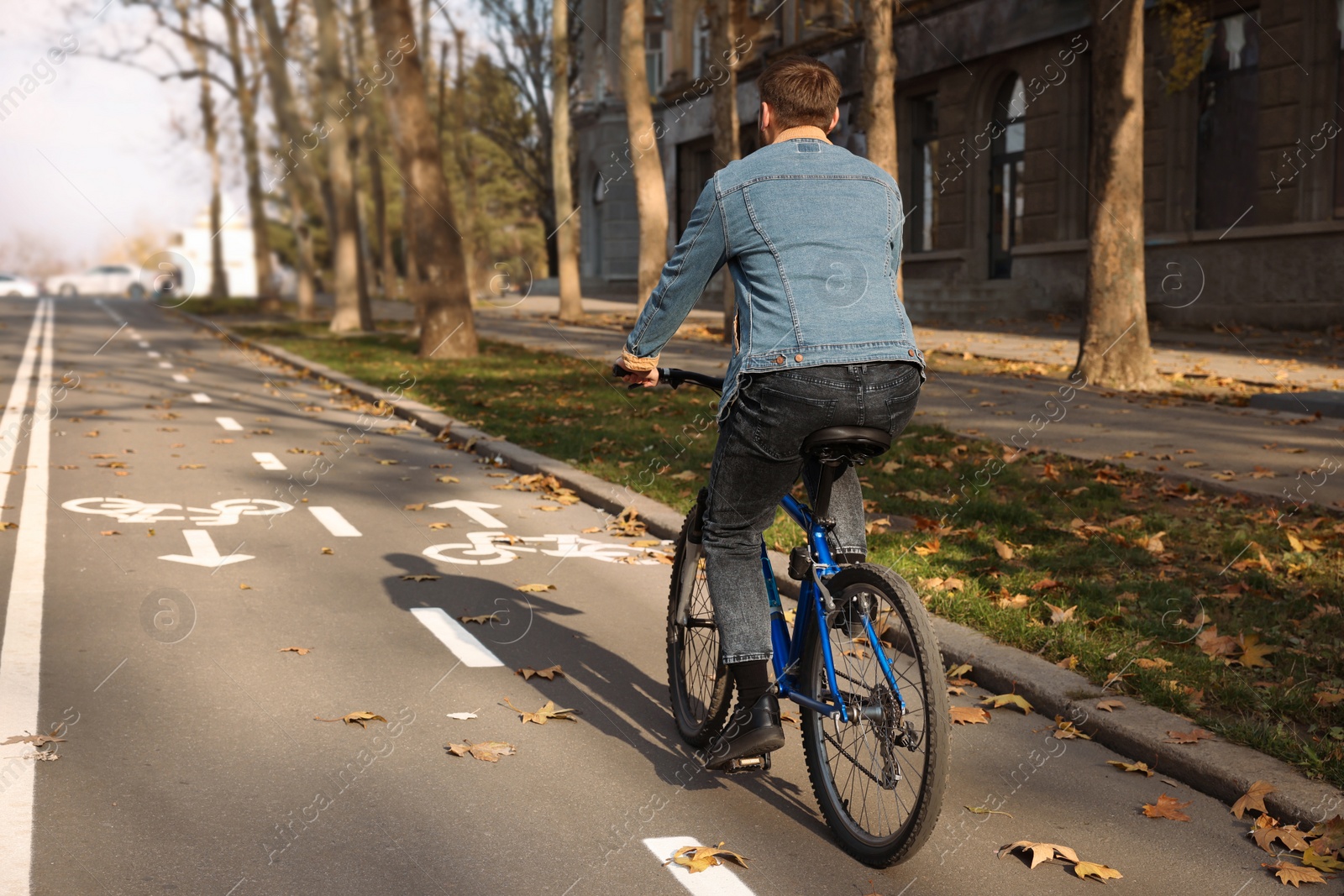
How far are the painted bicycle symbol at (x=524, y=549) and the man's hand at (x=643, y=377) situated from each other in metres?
3.70

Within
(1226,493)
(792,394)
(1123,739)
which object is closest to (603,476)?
(1226,493)

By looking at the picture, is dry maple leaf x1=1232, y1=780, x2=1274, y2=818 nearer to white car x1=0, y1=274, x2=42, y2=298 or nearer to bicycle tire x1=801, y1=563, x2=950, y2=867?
bicycle tire x1=801, y1=563, x2=950, y2=867

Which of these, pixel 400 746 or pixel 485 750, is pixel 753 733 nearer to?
pixel 485 750

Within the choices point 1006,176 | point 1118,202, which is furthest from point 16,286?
point 1118,202

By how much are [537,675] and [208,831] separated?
5.87 ft

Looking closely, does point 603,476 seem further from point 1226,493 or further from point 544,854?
point 544,854

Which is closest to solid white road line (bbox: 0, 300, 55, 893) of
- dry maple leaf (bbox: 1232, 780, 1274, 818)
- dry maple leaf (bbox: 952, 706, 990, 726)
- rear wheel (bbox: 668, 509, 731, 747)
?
rear wheel (bbox: 668, 509, 731, 747)

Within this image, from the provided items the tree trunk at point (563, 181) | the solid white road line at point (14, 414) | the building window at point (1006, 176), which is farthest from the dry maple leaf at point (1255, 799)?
the tree trunk at point (563, 181)

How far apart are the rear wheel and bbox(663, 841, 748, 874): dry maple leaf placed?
0.65m

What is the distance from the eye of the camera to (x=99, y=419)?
14102mm

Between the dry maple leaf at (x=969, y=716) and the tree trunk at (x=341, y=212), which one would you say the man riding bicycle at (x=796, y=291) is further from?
the tree trunk at (x=341, y=212)

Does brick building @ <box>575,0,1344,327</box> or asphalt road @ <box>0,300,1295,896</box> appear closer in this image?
asphalt road @ <box>0,300,1295,896</box>

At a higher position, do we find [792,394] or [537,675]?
[792,394]

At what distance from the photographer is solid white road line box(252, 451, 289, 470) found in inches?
433
